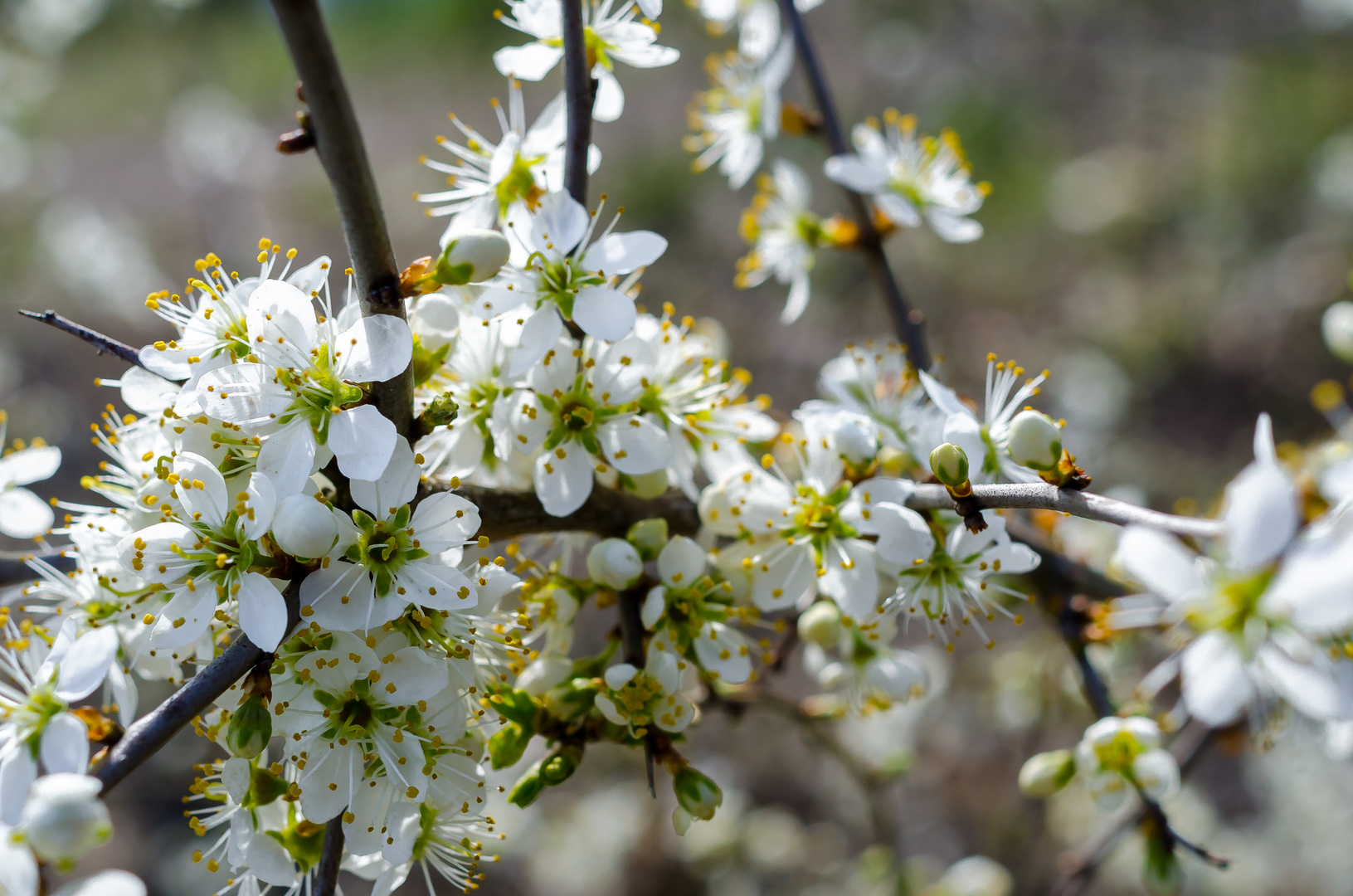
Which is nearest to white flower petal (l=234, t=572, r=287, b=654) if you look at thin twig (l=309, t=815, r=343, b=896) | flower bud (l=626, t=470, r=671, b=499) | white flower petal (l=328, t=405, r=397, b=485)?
white flower petal (l=328, t=405, r=397, b=485)

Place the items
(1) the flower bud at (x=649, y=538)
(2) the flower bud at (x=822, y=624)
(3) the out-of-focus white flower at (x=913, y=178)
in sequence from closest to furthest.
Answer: (1) the flower bud at (x=649, y=538), (2) the flower bud at (x=822, y=624), (3) the out-of-focus white flower at (x=913, y=178)

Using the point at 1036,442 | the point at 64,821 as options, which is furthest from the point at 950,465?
the point at 64,821

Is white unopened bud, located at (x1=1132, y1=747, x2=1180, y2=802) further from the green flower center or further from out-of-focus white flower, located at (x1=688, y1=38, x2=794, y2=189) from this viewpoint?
out-of-focus white flower, located at (x1=688, y1=38, x2=794, y2=189)

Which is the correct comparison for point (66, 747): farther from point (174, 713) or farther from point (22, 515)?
point (22, 515)

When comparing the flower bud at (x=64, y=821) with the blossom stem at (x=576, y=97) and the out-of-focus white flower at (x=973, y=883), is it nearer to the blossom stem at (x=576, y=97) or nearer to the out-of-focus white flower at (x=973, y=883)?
the blossom stem at (x=576, y=97)

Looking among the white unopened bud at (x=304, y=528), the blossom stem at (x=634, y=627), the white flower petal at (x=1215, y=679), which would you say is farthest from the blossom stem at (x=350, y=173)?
the white flower petal at (x=1215, y=679)

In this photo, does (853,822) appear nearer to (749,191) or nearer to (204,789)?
(204,789)
